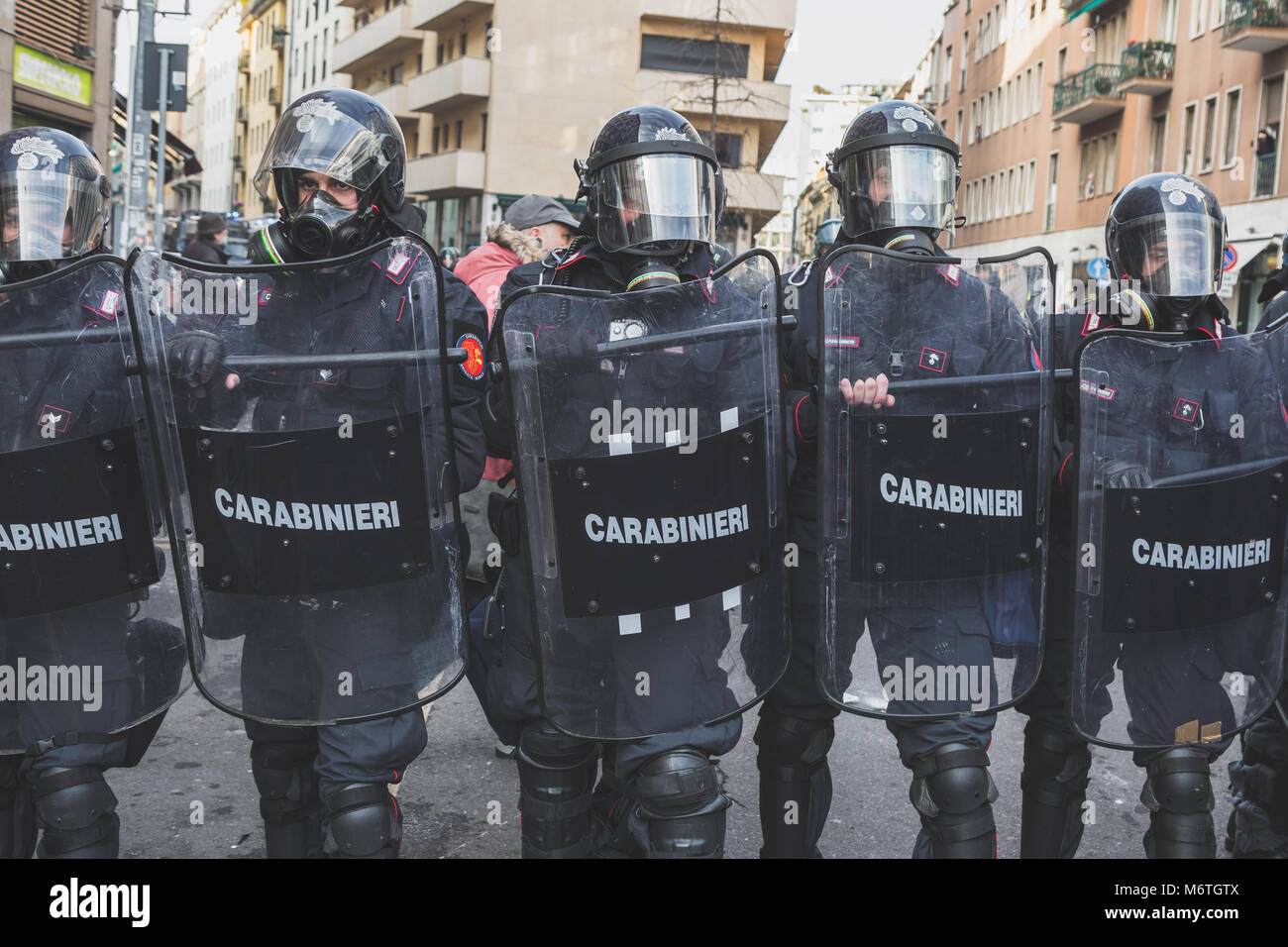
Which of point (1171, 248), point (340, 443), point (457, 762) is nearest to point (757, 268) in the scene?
point (340, 443)

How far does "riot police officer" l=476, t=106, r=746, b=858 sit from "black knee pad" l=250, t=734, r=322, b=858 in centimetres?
45

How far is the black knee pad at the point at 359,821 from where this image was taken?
2.70 metres

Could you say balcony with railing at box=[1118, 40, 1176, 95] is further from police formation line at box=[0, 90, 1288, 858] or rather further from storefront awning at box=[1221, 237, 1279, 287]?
police formation line at box=[0, 90, 1288, 858]

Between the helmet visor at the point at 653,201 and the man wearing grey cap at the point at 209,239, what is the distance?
21.3 feet

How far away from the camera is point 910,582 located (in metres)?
2.78

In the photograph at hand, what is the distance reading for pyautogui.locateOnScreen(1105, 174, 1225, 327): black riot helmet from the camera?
310 cm

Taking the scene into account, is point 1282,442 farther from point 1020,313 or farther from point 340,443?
point 340,443

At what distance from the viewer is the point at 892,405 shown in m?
2.72

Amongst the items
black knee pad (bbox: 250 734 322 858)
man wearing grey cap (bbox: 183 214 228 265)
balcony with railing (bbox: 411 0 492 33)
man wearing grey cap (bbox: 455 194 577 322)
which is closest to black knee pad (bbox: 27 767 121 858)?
black knee pad (bbox: 250 734 322 858)

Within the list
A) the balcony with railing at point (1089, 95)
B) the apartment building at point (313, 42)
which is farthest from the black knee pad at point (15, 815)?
the apartment building at point (313, 42)

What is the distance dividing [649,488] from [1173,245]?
149cm

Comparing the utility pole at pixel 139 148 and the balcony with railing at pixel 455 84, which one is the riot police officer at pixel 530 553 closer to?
the utility pole at pixel 139 148

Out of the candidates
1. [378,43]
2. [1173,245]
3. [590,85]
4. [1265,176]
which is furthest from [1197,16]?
[1173,245]
